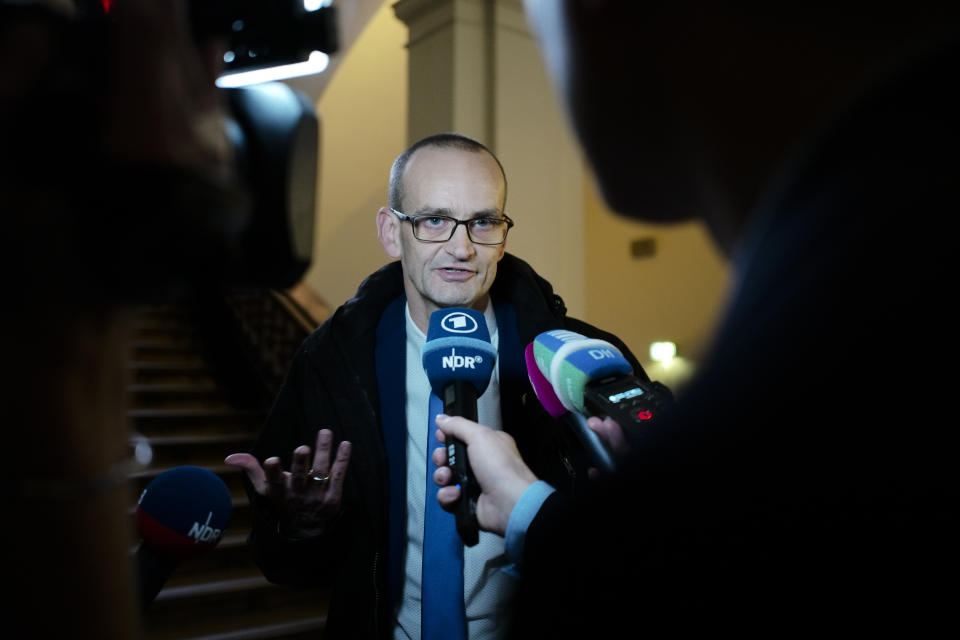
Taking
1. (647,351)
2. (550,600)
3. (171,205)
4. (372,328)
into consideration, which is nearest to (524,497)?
(550,600)

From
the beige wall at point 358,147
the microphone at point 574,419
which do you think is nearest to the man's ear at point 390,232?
the microphone at point 574,419

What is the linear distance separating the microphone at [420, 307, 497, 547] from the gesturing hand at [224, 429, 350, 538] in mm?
291

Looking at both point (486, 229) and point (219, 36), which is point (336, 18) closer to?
point (219, 36)

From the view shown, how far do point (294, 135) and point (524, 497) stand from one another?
0.57 meters

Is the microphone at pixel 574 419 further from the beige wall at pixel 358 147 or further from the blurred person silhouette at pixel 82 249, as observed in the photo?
the beige wall at pixel 358 147

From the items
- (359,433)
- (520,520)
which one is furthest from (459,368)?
(359,433)

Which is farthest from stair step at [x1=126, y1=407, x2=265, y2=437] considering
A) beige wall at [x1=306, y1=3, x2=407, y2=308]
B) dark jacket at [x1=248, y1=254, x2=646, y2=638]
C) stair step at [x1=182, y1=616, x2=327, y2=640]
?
dark jacket at [x1=248, y1=254, x2=646, y2=638]

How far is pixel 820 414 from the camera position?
1.15 feet

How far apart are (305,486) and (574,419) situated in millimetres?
540

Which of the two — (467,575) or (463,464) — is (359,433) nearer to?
(467,575)

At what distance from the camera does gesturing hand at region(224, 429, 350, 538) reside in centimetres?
132

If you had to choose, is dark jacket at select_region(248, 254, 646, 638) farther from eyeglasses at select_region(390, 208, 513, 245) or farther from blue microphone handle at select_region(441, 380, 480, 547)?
blue microphone handle at select_region(441, 380, 480, 547)

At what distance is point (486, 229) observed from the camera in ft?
5.71

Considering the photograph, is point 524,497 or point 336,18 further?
point 524,497
